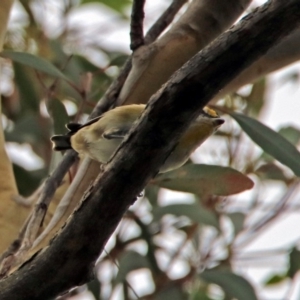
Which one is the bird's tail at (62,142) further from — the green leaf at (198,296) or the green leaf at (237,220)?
the green leaf at (237,220)

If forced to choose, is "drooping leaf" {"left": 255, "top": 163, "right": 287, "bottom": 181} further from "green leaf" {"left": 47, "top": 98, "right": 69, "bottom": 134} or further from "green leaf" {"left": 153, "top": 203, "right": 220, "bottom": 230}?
"green leaf" {"left": 47, "top": 98, "right": 69, "bottom": 134}

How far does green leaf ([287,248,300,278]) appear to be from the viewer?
1434mm

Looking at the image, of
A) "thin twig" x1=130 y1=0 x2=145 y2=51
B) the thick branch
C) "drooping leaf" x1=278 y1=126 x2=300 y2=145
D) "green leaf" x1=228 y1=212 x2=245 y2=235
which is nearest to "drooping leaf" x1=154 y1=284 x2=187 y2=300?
"green leaf" x1=228 y1=212 x2=245 y2=235

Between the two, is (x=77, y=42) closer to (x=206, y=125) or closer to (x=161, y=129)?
(x=206, y=125)

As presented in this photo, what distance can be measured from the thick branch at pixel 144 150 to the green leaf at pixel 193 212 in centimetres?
65

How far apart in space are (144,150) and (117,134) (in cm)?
25

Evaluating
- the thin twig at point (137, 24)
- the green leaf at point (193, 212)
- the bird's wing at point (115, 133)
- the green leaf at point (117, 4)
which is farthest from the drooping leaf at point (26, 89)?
the bird's wing at point (115, 133)

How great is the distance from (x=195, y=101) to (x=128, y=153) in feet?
0.27

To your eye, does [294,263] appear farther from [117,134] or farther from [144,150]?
[144,150]

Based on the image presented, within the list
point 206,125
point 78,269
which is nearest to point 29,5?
point 206,125

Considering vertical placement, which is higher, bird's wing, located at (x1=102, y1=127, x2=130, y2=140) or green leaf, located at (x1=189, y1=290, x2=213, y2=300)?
bird's wing, located at (x1=102, y1=127, x2=130, y2=140)

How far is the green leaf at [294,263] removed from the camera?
1434 millimetres

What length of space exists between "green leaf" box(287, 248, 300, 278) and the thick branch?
2.64 ft

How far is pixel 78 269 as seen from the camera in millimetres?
713
